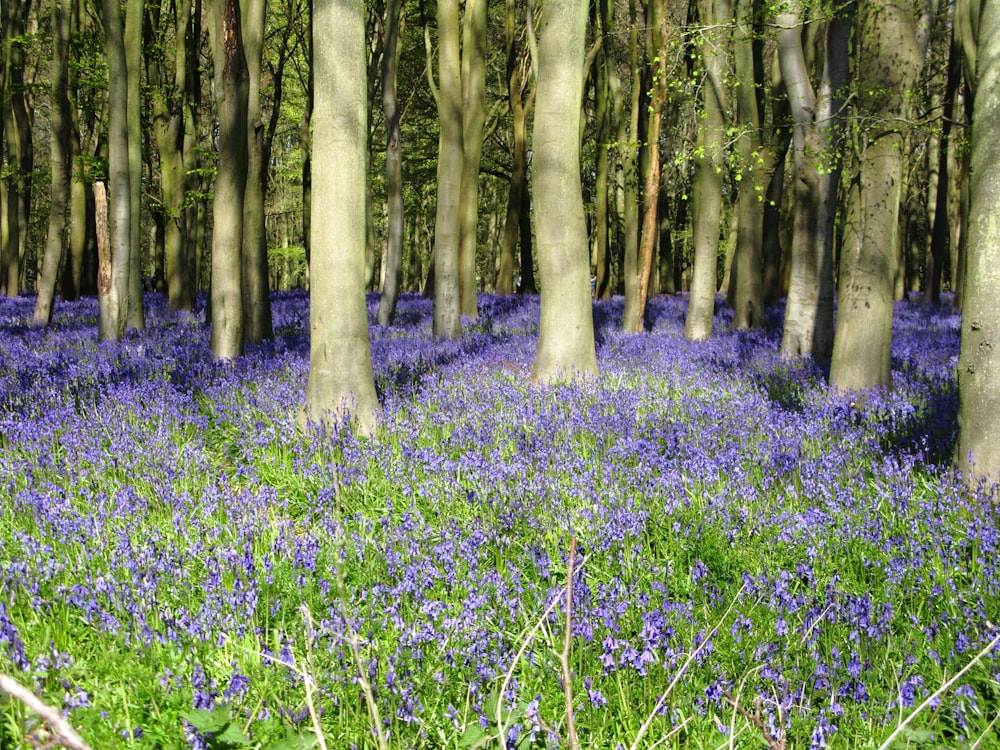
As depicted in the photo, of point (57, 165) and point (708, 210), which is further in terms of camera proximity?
point (57, 165)

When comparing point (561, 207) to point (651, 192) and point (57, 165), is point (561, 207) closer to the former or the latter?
point (651, 192)

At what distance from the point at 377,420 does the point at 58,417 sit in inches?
105

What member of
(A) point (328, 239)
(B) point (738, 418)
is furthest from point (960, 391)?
(A) point (328, 239)

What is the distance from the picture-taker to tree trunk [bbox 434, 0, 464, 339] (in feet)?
41.3

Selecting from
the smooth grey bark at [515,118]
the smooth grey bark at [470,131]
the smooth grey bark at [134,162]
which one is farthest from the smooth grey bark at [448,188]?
the smooth grey bark at [515,118]

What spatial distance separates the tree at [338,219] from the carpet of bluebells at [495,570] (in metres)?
0.47

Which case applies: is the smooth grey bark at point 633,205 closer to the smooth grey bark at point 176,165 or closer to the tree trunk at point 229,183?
the tree trunk at point 229,183

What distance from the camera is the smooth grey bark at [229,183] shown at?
9680mm

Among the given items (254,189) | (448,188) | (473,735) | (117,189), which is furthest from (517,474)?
(117,189)

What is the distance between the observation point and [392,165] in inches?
610

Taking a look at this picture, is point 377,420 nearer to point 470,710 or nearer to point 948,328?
point 470,710

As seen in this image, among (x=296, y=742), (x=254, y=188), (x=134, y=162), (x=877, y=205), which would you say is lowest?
(x=296, y=742)

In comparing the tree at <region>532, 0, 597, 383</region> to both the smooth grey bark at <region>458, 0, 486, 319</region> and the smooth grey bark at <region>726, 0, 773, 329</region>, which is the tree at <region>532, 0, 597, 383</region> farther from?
the smooth grey bark at <region>458, 0, 486, 319</region>

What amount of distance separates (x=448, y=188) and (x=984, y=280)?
963 cm
